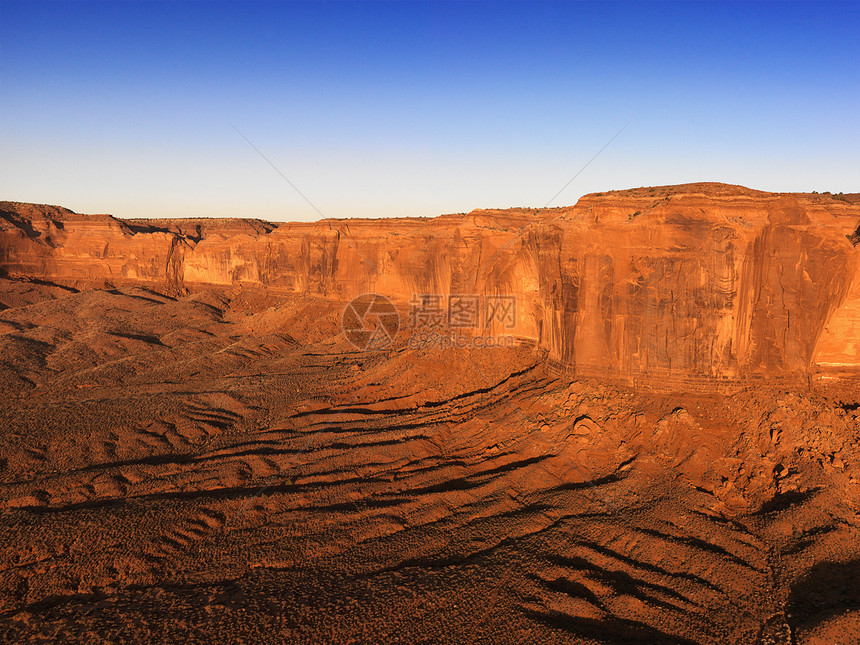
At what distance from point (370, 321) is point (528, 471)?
65.9 ft

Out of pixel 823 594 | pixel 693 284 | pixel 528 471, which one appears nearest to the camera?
pixel 823 594

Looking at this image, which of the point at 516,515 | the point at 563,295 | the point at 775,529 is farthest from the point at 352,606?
the point at 563,295

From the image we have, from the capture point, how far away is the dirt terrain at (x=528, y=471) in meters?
8.05

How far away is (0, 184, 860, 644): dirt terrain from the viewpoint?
8055mm

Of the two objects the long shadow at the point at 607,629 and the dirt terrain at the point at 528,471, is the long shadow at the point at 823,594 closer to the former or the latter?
the dirt terrain at the point at 528,471

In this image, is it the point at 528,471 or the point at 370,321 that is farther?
the point at 370,321

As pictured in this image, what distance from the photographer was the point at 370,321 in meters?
31.1

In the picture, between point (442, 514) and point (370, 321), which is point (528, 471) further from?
point (370, 321)

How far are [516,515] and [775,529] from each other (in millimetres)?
5497

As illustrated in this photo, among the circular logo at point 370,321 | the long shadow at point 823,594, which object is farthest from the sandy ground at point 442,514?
the circular logo at point 370,321

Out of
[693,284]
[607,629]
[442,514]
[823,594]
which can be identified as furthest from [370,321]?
[823,594]

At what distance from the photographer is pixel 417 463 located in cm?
1410

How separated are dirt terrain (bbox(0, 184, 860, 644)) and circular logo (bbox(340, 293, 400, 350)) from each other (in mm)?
6535

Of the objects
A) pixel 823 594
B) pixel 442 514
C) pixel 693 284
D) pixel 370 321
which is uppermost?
pixel 693 284
